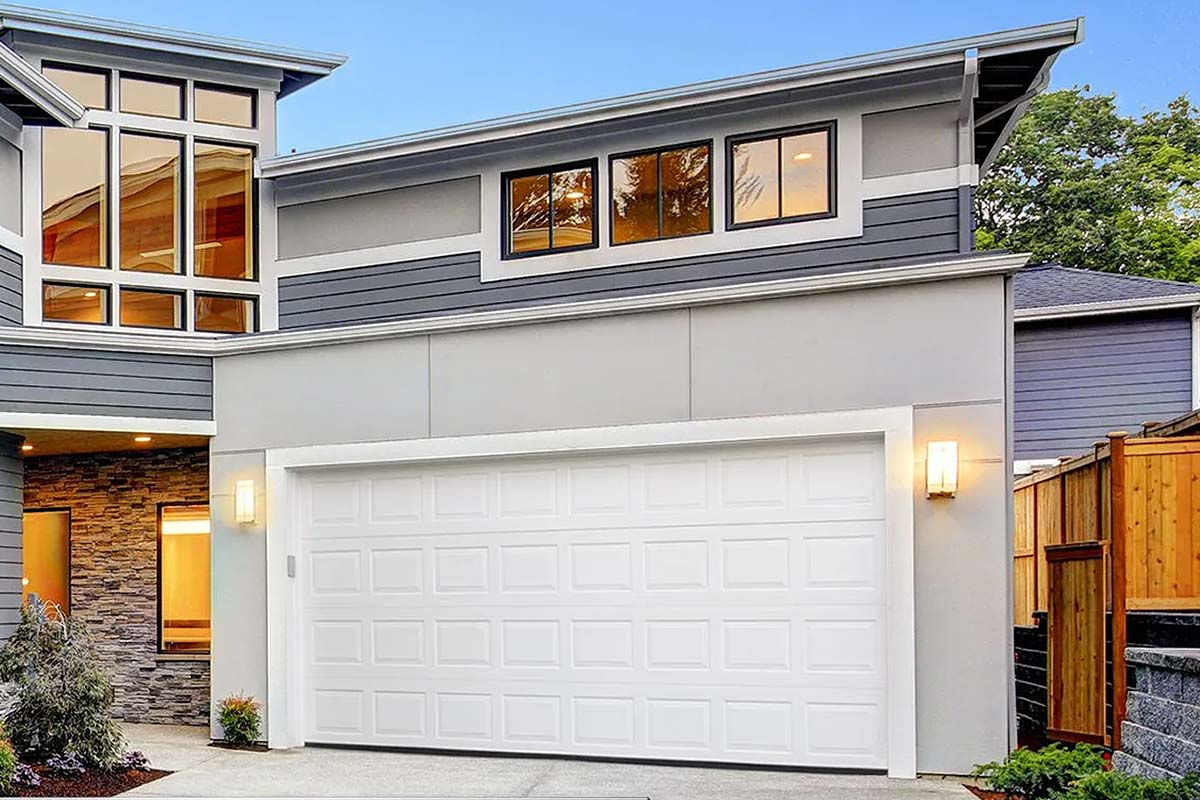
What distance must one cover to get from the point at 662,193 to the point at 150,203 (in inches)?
203

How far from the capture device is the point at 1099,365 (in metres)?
14.1

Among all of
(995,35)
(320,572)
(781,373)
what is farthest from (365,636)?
(995,35)

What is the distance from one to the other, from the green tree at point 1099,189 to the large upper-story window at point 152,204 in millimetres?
21016

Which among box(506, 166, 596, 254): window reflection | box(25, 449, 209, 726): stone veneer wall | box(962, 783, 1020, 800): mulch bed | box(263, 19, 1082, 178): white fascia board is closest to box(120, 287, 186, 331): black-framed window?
box(25, 449, 209, 726): stone veneer wall

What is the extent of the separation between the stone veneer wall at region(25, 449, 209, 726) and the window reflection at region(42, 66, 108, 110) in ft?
11.5

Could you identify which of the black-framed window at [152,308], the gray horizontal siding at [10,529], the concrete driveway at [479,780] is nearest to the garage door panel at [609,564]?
the concrete driveway at [479,780]

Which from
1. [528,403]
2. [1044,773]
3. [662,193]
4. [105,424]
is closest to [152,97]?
[105,424]

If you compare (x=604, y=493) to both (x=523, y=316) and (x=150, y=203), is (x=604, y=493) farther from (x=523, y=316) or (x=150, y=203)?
(x=150, y=203)

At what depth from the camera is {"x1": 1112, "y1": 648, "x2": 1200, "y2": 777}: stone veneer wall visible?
528 centimetres

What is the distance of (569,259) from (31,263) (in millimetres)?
4978

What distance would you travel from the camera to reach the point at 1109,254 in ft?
87.0

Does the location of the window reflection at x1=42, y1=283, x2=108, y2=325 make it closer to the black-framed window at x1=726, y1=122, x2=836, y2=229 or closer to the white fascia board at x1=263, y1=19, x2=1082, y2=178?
the white fascia board at x1=263, y1=19, x2=1082, y2=178

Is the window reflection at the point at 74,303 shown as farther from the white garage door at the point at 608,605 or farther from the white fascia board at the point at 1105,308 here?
the white fascia board at the point at 1105,308

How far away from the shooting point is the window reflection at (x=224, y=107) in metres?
11.5
